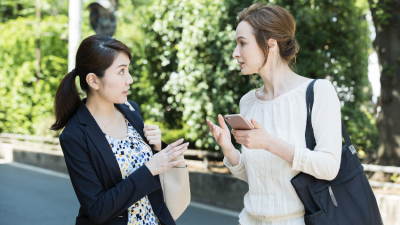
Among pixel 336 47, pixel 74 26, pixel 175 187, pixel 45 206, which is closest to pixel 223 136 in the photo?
pixel 175 187

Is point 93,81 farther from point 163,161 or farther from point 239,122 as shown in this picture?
point 239,122

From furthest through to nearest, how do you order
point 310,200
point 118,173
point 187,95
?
point 187,95 < point 118,173 < point 310,200

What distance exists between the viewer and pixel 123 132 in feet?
7.32

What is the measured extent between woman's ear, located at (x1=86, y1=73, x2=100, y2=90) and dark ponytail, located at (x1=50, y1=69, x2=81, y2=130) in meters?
0.16

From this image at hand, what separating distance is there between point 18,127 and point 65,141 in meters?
14.9

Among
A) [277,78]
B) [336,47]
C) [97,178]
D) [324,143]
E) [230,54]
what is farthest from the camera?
[336,47]

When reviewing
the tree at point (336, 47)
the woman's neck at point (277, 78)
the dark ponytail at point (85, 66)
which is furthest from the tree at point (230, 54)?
the dark ponytail at point (85, 66)

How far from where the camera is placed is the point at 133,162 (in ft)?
6.93

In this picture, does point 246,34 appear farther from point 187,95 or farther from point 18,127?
point 18,127

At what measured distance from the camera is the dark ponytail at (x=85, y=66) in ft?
6.70

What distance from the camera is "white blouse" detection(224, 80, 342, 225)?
1.80 metres

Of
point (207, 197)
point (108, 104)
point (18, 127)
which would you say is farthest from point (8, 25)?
point (108, 104)

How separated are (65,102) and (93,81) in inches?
8.8

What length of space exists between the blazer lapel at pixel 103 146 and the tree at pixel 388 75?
5920 mm
